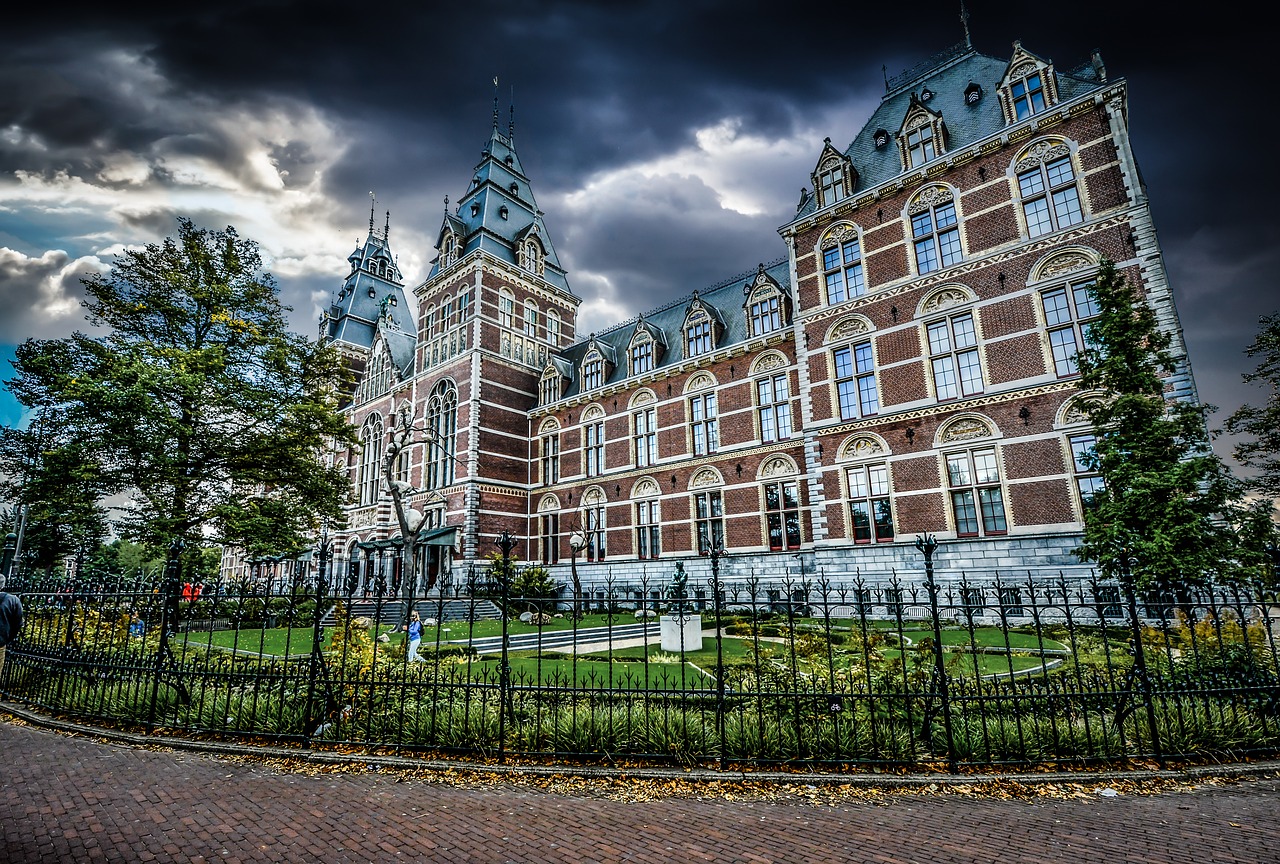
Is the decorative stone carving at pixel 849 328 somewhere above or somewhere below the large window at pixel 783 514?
above

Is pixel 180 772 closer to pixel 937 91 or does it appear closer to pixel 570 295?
pixel 937 91

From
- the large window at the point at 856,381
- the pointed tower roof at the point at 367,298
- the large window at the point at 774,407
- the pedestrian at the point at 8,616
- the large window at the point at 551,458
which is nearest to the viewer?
the pedestrian at the point at 8,616

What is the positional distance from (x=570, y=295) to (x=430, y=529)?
16081 millimetres

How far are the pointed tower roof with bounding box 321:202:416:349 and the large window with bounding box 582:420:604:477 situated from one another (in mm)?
22824


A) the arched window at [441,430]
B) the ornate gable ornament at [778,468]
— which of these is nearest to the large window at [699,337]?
the ornate gable ornament at [778,468]

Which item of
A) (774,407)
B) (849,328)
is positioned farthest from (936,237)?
(774,407)

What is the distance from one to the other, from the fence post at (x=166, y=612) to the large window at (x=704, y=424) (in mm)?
19128

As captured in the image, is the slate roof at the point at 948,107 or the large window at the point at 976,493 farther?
the slate roof at the point at 948,107

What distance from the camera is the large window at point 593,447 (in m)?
28.2

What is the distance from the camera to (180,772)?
17.4 ft

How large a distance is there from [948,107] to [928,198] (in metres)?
3.78

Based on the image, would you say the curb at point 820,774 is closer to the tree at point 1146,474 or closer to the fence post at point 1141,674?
the fence post at point 1141,674

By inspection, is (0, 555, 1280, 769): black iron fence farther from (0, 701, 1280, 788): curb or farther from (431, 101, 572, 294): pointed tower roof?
(431, 101, 572, 294): pointed tower roof

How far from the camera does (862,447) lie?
1866cm
